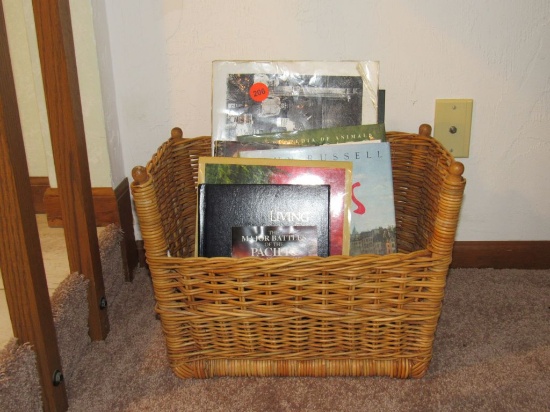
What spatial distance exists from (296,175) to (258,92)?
7.4 inches

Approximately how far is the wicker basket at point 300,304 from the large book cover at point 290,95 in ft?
0.52

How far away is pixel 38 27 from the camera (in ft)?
2.36

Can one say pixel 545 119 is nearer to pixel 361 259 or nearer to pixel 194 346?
pixel 361 259

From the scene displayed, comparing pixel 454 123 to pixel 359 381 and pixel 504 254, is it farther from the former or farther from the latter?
pixel 359 381

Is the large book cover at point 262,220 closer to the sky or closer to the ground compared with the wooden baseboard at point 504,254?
closer to the sky

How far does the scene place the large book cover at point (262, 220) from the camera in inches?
29.6

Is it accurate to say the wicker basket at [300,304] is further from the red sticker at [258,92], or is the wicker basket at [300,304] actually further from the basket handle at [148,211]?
the red sticker at [258,92]

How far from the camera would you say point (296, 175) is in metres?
0.79

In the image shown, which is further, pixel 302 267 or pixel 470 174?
pixel 470 174

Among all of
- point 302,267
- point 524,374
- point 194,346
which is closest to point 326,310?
point 302,267

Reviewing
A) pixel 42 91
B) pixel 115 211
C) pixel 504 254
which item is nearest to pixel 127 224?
pixel 115 211

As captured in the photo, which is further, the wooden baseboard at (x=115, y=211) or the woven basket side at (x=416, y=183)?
the wooden baseboard at (x=115, y=211)

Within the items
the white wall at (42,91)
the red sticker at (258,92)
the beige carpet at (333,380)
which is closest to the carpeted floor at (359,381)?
the beige carpet at (333,380)

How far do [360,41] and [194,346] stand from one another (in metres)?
0.58
